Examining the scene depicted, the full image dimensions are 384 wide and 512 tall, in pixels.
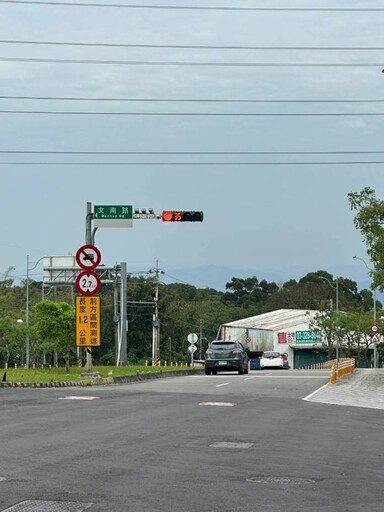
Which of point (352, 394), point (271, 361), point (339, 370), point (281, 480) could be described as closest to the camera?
Answer: point (281, 480)

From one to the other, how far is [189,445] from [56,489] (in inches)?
172

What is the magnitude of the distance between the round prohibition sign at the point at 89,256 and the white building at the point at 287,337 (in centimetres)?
6523

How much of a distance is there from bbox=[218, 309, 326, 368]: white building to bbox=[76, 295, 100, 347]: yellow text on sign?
64.0 metres

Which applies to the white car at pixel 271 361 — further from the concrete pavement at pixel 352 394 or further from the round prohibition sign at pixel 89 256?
the round prohibition sign at pixel 89 256

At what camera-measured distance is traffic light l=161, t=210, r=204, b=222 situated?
3925 centimetres

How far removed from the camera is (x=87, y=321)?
34531mm

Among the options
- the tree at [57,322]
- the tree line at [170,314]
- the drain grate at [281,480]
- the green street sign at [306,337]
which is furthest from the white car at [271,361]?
the drain grate at [281,480]

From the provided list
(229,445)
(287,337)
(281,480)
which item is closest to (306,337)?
(287,337)

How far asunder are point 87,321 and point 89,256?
93.2 inches

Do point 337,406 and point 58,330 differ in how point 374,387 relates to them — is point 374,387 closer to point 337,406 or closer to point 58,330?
point 337,406

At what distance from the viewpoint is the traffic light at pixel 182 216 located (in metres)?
39.2

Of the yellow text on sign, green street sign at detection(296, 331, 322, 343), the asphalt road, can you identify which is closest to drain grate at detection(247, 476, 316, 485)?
the asphalt road

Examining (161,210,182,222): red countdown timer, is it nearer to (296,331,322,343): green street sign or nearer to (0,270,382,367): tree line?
(0,270,382,367): tree line

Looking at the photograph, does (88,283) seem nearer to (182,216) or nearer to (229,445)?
(182,216)
